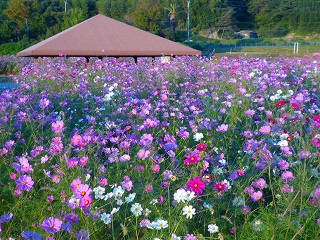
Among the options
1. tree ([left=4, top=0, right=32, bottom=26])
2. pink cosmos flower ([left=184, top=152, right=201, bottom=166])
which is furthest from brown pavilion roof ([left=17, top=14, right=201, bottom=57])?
Answer: tree ([left=4, top=0, right=32, bottom=26])

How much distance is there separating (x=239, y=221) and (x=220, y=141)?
0.81m

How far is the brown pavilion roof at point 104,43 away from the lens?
10094 mm

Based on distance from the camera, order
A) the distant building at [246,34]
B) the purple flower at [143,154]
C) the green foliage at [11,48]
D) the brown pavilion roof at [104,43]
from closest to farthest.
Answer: the purple flower at [143,154] → the brown pavilion roof at [104,43] → the green foliage at [11,48] → the distant building at [246,34]

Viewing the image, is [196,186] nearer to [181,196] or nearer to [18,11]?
[181,196]

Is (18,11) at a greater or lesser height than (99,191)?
lesser

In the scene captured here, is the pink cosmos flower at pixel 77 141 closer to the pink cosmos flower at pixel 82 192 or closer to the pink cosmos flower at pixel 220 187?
the pink cosmos flower at pixel 82 192

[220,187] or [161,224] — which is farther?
[220,187]

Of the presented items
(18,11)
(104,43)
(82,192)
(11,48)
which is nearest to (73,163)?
(82,192)

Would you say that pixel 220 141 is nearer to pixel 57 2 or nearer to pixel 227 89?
pixel 227 89

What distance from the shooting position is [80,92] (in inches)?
171

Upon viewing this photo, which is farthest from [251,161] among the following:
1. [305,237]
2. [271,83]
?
[271,83]

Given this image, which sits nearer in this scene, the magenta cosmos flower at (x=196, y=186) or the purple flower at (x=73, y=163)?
the magenta cosmos flower at (x=196, y=186)

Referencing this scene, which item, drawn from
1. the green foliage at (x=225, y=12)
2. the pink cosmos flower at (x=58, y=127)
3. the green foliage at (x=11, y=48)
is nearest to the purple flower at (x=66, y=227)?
the pink cosmos flower at (x=58, y=127)

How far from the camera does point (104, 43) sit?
1066cm
